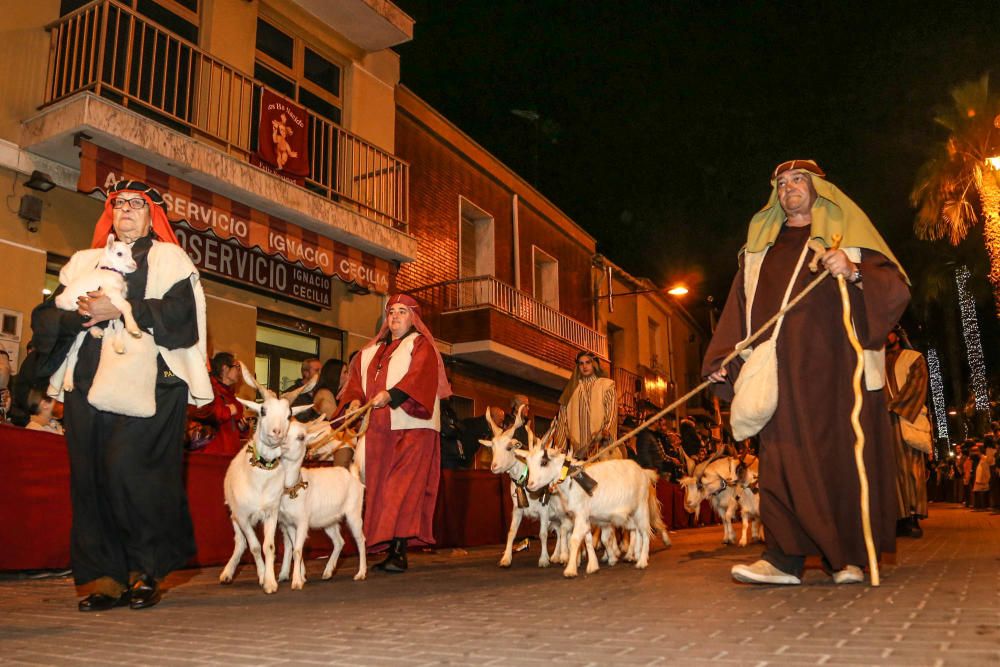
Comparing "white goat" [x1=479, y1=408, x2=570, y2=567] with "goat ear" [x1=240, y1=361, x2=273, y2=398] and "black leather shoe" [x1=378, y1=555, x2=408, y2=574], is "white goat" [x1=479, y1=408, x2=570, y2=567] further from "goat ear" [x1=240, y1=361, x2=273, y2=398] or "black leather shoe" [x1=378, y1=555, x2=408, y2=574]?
"goat ear" [x1=240, y1=361, x2=273, y2=398]

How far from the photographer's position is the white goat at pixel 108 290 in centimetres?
485

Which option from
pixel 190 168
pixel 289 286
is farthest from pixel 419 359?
pixel 289 286

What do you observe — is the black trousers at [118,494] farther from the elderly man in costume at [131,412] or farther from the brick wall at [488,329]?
the brick wall at [488,329]

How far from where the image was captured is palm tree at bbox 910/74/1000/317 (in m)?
22.0

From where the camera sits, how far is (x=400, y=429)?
781 cm

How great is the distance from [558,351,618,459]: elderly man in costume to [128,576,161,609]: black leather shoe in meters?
5.57

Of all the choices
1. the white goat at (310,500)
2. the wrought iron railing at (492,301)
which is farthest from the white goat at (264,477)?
the wrought iron railing at (492,301)

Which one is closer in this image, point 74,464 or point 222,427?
point 74,464

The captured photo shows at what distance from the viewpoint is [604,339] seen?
26.2 m

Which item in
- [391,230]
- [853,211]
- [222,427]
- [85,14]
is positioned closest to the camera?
[853,211]

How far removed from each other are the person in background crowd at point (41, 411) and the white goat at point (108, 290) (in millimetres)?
3580

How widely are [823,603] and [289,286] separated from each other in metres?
10.9

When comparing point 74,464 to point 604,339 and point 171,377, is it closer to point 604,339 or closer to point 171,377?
point 171,377

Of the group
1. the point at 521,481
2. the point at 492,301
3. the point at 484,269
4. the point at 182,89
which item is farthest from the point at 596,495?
the point at 484,269
